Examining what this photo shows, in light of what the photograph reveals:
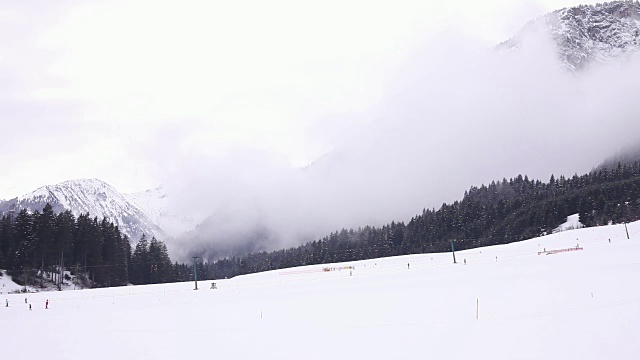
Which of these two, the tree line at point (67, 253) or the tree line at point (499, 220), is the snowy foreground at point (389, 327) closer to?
the tree line at point (67, 253)

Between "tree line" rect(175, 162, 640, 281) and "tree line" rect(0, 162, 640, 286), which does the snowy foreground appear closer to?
"tree line" rect(0, 162, 640, 286)

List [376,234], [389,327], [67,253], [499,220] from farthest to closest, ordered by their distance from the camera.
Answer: [376,234] → [499,220] → [67,253] → [389,327]

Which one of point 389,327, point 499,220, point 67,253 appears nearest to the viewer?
point 389,327

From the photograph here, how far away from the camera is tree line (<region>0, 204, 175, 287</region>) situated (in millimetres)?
66188

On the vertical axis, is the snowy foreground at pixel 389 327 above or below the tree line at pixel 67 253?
below

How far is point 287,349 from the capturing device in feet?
49.1

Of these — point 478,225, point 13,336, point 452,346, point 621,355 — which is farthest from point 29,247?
point 478,225

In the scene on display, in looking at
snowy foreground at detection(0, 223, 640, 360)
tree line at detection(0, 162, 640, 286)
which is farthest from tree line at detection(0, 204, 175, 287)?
snowy foreground at detection(0, 223, 640, 360)

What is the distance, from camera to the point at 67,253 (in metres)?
71.7

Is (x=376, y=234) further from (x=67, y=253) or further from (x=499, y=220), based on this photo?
(x=67, y=253)

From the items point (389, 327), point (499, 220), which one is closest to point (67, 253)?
point (389, 327)

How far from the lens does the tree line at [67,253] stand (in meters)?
66.2

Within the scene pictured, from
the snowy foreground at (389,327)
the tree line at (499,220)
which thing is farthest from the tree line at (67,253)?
the snowy foreground at (389,327)

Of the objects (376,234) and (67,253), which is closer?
(67,253)
